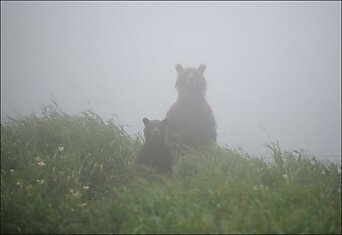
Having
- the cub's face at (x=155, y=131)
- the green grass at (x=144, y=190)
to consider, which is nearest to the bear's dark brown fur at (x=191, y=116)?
the green grass at (x=144, y=190)

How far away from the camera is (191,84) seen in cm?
993

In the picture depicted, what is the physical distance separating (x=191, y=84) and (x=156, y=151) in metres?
2.36

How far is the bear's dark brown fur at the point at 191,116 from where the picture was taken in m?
9.71

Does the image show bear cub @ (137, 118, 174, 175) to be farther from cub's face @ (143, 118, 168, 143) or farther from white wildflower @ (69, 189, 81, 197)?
white wildflower @ (69, 189, 81, 197)

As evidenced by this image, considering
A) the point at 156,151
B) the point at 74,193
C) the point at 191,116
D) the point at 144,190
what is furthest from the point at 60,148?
the point at 191,116

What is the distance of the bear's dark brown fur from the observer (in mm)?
9711

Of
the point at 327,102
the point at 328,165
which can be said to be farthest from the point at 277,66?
the point at 328,165

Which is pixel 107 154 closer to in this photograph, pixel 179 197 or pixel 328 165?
pixel 179 197

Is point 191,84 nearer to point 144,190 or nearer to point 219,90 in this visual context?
point 144,190

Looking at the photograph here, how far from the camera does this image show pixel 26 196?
6230 mm

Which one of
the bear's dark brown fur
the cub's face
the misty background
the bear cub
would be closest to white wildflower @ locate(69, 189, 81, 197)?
the bear cub

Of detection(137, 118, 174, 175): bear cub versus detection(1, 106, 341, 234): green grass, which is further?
detection(137, 118, 174, 175): bear cub

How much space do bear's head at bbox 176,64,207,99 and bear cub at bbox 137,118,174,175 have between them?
1742mm

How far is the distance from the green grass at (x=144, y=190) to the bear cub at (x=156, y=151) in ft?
0.72
